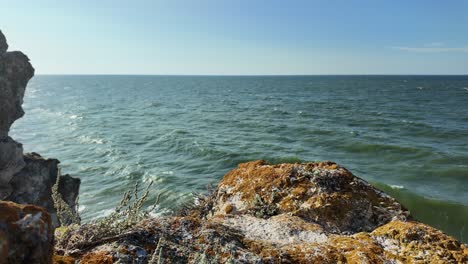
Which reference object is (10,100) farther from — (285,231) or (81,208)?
(285,231)

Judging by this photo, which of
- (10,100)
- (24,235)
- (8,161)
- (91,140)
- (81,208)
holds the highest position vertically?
(10,100)

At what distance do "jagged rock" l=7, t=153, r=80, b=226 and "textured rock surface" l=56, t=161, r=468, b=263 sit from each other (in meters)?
10.1

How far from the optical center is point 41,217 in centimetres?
275

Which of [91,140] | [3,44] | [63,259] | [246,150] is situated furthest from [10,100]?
[91,140]

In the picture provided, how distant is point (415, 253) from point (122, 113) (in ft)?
211

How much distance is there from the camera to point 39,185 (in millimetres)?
14898

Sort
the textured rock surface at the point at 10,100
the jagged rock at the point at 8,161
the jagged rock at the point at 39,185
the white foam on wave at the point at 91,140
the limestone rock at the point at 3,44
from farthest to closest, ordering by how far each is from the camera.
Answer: the white foam on wave at the point at 91,140
the limestone rock at the point at 3,44
the jagged rock at the point at 39,185
the textured rock surface at the point at 10,100
the jagged rock at the point at 8,161

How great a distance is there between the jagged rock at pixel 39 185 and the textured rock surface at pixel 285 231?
10102 mm

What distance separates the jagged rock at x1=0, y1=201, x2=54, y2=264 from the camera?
244 cm

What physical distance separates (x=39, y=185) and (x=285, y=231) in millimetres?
13771

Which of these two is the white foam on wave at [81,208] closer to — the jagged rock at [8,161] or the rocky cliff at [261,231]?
the jagged rock at [8,161]

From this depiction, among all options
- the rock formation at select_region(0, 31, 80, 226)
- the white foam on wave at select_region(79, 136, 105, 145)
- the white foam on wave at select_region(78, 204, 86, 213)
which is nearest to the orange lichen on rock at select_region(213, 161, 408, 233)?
the rock formation at select_region(0, 31, 80, 226)

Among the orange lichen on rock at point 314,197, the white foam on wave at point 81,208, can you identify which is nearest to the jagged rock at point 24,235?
the orange lichen on rock at point 314,197

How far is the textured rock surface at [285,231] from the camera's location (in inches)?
151
